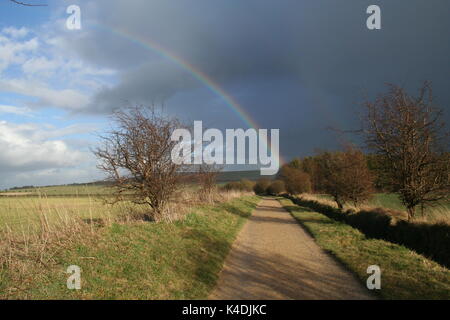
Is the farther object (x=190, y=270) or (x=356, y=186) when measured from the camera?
(x=356, y=186)

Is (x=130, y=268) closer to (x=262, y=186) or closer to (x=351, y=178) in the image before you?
(x=351, y=178)

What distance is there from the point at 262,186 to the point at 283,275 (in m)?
102

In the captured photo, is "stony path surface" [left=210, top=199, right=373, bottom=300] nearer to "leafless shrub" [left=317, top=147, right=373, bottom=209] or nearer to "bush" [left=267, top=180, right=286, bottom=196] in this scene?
"leafless shrub" [left=317, top=147, right=373, bottom=209]

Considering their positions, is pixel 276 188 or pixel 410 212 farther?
pixel 276 188

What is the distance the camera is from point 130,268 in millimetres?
7137

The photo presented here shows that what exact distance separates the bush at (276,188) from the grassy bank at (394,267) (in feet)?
294

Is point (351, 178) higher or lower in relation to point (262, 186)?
higher

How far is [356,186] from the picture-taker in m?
24.2

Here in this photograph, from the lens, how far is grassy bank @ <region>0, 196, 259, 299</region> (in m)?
5.92

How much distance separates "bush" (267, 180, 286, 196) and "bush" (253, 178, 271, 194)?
1.64 metres

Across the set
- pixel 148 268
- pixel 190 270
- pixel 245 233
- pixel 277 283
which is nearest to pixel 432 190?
pixel 245 233

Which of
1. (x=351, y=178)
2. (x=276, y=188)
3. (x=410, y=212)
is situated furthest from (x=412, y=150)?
(x=276, y=188)
